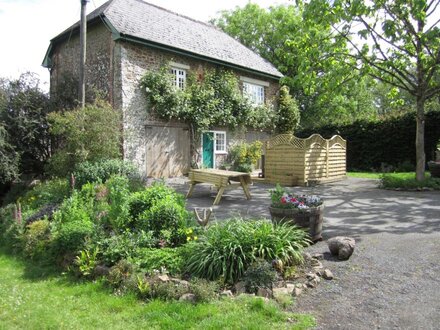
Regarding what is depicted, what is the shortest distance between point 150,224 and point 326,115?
27.9m

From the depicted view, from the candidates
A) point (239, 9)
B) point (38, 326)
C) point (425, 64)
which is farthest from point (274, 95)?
point (38, 326)

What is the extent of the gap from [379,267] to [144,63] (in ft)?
41.8

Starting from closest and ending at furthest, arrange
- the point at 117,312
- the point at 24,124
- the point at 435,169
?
the point at 117,312, the point at 24,124, the point at 435,169

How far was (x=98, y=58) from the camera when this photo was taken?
15219 millimetres

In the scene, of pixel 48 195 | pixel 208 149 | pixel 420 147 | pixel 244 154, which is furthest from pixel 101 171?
pixel 420 147

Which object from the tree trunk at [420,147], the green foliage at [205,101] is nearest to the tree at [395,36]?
the tree trunk at [420,147]

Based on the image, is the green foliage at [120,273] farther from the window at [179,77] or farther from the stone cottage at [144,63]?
the window at [179,77]

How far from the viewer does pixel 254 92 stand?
20.3 m

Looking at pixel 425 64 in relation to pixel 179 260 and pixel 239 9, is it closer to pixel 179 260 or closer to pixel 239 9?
pixel 179 260

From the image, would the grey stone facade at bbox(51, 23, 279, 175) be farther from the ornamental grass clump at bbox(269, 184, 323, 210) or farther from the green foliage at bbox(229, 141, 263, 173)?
the ornamental grass clump at bbox(269, 184, 323, 210)

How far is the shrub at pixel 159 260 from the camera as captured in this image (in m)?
4.62

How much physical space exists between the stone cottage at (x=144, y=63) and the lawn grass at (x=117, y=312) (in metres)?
9.97

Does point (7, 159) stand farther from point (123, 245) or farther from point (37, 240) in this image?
point (123, 245)

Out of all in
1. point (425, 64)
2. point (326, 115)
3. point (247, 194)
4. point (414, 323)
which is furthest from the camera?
point (326, 115)
